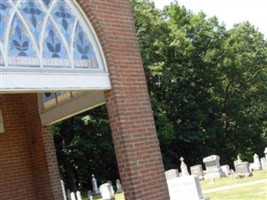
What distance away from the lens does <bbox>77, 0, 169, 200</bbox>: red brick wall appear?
7238 millimetres

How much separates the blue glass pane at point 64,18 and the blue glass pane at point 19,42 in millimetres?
659

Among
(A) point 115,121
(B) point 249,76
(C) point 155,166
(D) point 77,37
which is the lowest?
(C) point 155,166

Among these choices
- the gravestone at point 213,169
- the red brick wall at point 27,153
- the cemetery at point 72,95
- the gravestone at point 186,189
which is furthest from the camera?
the gravestone at point 213,169

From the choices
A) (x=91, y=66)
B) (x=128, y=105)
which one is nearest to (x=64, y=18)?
(x=91, y=66)

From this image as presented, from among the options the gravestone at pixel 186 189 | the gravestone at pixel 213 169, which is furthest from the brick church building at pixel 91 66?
the gravestone at pixel 213 169

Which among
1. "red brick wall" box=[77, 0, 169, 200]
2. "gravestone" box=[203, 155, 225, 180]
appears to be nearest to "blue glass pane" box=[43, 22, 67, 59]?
"red brick wall" box=[77, 0, 169, 200]

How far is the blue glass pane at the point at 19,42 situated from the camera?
602cm

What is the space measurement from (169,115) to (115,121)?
3536 cm

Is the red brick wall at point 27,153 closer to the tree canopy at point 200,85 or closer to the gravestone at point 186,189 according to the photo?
the gravestone at point 186,189

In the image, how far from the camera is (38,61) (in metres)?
6.25

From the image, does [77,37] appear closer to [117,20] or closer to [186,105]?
[117,20]

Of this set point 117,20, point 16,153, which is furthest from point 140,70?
point 16,153

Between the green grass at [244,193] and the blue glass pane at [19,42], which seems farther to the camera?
the green grass at [244,193]

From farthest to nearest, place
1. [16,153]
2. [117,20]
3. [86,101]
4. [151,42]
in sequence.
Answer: [151,42] < [16,153] < [86,101] < [117,20]
